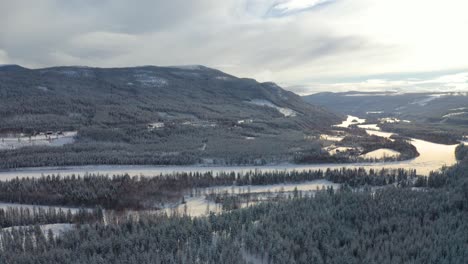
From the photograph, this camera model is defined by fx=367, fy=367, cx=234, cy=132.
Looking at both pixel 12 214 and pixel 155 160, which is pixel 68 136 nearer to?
pixel 155 160

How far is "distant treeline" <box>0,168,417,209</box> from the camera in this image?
55.5 metres

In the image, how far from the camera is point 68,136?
10619cm

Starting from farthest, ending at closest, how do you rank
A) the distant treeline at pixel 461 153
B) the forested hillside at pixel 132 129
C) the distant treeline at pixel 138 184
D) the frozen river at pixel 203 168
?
the distant treeline at pixel 461 153
the forested hillside at pixel 132 129
the frozen river at pixel 203 168
the distant treeline at pixel 138 184

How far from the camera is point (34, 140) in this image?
98.2 meters

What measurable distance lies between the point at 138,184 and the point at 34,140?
52685mm

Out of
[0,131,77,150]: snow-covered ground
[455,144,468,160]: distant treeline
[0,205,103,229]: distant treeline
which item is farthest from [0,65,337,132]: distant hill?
[0,205,103,229]: distant treeline

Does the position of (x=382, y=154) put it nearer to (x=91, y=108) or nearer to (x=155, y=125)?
(x=155, y=125)

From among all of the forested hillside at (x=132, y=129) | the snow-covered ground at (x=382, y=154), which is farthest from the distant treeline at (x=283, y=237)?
the snow-covered ground at (x=382, y=154)

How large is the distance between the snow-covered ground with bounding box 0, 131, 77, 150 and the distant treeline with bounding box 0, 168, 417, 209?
1367 inches

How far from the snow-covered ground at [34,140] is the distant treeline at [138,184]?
34.7m

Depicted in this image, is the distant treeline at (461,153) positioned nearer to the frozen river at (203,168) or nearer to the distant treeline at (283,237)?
the frozen river at (203,168)

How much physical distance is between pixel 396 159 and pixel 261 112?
10536cm

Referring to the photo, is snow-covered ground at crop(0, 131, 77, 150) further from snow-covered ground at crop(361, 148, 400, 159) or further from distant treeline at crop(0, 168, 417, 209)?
snow-covered ground at crop(361, 148, 400, 159)

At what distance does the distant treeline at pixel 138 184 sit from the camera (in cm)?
5551
